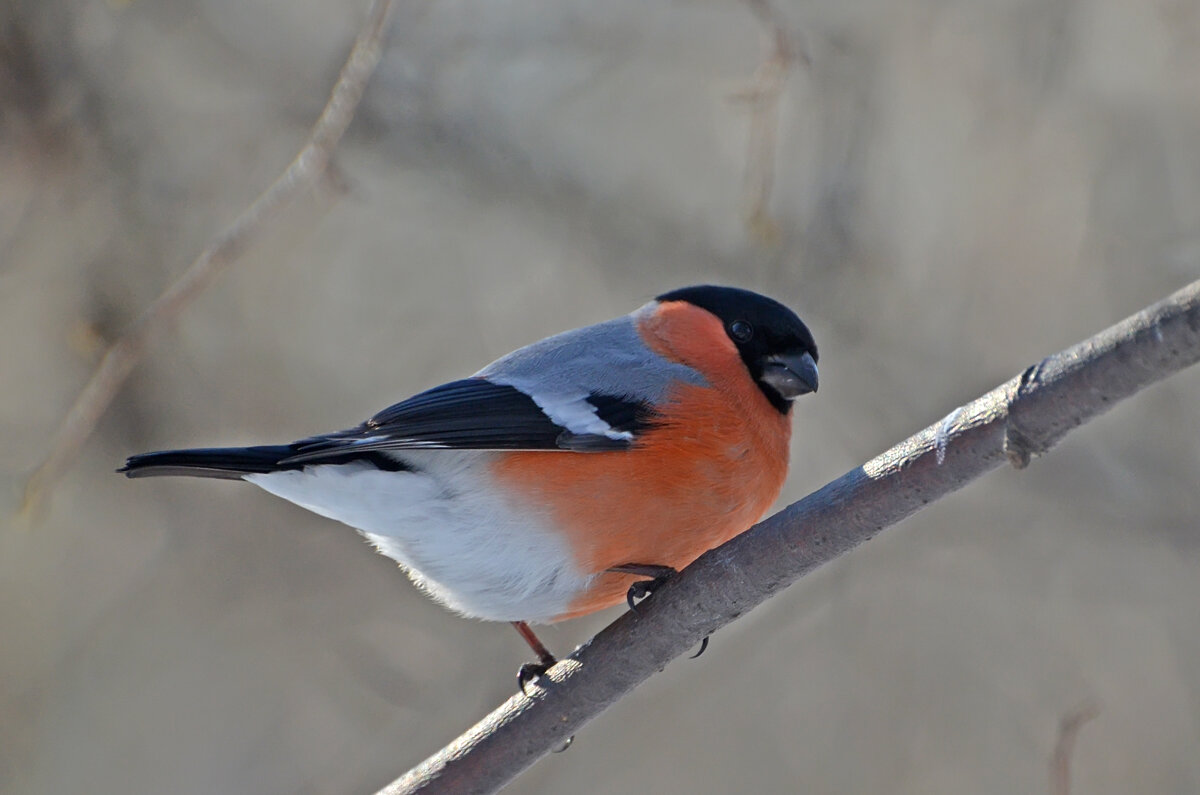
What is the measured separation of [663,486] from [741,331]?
74 cm

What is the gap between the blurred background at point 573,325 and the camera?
511cm

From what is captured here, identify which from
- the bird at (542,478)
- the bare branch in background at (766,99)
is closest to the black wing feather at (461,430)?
the bird at (542,478)

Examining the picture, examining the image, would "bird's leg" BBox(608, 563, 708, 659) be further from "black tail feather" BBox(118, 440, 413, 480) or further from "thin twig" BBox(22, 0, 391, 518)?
"thin twig" BBox(22, 0, 391, 518)

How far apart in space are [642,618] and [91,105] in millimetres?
3796

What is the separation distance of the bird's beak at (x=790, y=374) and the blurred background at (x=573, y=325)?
1.49m

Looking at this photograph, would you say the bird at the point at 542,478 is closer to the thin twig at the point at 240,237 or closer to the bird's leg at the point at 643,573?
the bird's leg at the point at 643,573

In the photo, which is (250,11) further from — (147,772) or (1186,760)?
(1186,760)

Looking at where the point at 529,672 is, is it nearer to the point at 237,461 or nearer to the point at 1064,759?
the point at 237,461

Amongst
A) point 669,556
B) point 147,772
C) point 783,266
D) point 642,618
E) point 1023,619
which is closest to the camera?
point 642,618

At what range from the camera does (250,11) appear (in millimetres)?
→ 5598

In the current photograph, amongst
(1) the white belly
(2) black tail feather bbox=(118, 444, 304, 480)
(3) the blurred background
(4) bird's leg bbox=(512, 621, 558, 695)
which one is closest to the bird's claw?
(4) bird's leg bbox=(512, 621, 558, 695)

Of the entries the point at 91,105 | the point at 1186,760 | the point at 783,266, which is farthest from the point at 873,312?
the point at 91,105

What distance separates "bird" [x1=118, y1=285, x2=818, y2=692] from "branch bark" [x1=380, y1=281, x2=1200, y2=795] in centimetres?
30

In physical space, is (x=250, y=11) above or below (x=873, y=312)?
above
